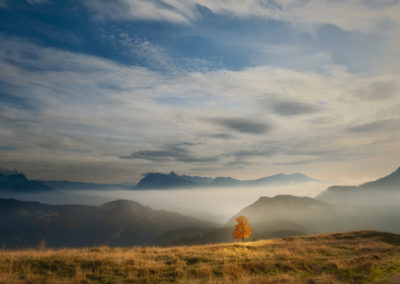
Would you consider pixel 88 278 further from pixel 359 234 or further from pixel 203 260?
pixel 359 234

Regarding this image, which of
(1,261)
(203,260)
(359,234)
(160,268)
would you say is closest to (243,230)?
(359,234)

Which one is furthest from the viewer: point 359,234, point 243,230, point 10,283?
point 243,230

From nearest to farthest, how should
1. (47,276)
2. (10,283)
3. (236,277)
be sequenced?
(10,283), (47,276), (236,277)

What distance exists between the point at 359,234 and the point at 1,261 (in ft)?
173

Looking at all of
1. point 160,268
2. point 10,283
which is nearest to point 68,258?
point 10,283

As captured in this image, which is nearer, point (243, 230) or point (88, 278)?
point (88, 278)

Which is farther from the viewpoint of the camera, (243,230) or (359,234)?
(243,230)

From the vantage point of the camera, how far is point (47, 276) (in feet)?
37.0

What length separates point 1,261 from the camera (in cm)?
1310

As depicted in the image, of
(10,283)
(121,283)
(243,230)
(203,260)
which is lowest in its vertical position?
(243,230)

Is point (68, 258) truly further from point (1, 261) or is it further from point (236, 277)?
point (236, 277)

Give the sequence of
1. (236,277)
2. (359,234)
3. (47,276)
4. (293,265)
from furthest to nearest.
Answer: (359,234)
(293,265)
(236,277)
(47,276)

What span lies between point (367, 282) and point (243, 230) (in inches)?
2024

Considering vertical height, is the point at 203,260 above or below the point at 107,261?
below
